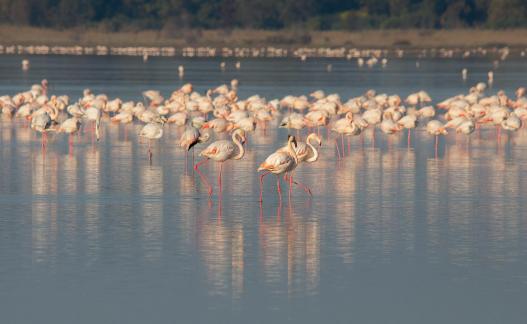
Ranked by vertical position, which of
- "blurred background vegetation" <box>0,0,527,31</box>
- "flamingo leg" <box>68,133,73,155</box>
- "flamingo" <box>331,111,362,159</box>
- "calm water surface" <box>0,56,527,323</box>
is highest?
"blurred background vegetation" <box>0,0,527,31</box>

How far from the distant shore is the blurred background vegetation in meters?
0.83

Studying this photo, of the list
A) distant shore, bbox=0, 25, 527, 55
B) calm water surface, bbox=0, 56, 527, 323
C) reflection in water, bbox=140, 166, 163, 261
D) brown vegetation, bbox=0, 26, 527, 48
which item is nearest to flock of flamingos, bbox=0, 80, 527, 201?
calm water surface, bbox=0, 56, 527, 323

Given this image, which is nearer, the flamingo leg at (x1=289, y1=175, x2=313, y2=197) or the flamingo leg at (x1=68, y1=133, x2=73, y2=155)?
the flamingo leg at (x1=289, y1=175, x2=313, y2=197)

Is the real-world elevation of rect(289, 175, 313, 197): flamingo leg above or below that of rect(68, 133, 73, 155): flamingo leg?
below

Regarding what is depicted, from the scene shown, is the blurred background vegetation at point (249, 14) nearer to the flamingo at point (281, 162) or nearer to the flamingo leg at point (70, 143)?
the flamingo leg at point (70, 143)

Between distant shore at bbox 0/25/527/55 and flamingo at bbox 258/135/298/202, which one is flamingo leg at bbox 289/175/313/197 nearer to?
flamingo at bbox 258/135/298/202

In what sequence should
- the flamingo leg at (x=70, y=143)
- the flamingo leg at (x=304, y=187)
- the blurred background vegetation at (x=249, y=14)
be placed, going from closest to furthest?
the flamingo leg at (x=304, y=187) → the flamingo leg at (x=70, y=143) → the blurred background vegetation at (x=249, y=14)

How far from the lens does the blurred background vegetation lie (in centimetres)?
11844

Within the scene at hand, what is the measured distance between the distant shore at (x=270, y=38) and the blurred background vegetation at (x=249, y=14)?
2.72 feet

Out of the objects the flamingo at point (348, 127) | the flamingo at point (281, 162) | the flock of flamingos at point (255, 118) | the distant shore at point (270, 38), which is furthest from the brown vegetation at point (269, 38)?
the flamingo at point (281, 162)

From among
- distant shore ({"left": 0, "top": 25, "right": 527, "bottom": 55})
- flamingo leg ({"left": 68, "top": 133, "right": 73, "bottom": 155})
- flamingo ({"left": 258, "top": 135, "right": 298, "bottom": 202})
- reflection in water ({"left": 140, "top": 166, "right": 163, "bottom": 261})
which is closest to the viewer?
reflection in water ({"left": 140, "top": 166, "right": 163, "bottom": 261})

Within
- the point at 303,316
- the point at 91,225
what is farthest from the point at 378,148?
the point at 303,316

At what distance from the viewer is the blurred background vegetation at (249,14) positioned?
118438 millimetres

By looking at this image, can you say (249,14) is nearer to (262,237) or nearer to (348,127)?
(348,127)
